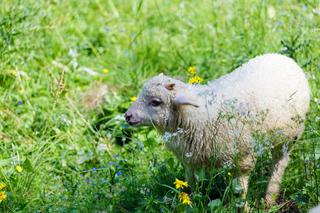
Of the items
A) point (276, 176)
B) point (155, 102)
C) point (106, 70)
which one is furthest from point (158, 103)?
point (106, 70)

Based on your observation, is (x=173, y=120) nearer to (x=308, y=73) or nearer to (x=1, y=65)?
(x=308, y=73)

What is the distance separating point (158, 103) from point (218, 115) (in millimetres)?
381

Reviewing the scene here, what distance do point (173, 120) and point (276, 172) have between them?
2.86ft

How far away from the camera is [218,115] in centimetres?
432

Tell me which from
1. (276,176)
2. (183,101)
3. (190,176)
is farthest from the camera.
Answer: (276,176)

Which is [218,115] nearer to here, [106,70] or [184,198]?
[184,198]

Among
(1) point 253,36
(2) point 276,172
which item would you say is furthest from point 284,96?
(1) point 253,36

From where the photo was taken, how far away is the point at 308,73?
5164 mm

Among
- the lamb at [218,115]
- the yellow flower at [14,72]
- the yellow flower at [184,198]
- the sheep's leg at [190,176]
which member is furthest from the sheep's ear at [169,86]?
the yellow flower at [14,72]

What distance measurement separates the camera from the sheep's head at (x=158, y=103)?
4.31 metres

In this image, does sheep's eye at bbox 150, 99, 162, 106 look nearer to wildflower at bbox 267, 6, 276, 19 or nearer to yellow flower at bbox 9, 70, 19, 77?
yellow flower at bbox 9, 70, 19, 77

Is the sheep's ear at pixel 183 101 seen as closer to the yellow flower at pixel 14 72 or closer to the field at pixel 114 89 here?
the field at pixel 114 89

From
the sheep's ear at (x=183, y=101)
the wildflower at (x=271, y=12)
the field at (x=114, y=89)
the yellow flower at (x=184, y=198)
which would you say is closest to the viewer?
the yellow flower at (x=184, y=198)

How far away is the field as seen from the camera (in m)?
4.56
